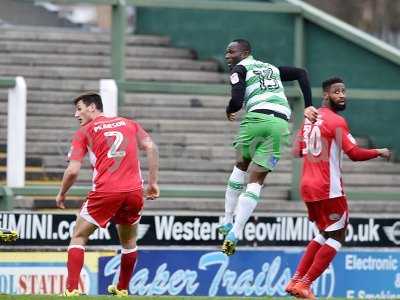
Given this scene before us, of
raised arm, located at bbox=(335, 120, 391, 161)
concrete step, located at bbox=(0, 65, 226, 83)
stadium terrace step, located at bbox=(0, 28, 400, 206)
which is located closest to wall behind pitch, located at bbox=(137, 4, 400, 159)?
stadium terrace step, located at bbox=(0, 28, 400, 206)

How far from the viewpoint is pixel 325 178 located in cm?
1380

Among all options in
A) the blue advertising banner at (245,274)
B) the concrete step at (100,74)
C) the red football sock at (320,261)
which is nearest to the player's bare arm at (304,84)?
the red football sock at (320,261)

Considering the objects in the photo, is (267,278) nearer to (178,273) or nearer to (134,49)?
(178,273)

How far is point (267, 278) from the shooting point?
1708cm

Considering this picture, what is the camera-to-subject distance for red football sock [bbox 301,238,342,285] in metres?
13.6

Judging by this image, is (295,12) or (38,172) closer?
(38,172)

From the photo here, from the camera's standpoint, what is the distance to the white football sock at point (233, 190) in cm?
1395

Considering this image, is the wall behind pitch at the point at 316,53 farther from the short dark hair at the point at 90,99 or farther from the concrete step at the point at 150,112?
the short dark hair at the point at 90,99

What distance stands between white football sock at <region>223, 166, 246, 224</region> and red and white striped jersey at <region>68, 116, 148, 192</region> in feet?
3.37

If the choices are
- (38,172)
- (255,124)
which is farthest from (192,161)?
(255,124)

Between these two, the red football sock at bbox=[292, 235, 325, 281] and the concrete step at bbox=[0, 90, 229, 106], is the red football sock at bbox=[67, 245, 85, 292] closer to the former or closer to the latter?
the red football sock at bbox=[292, 235, 325, 281]

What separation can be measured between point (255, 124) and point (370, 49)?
26.1 feet

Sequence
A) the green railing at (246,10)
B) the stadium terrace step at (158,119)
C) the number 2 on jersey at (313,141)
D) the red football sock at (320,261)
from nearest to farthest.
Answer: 1. the red football sock at (320,261)
2. the number 2 on jersey at (313,141)
3. the green railing at (246,10)
4. the stadium terrace step at (158,119)

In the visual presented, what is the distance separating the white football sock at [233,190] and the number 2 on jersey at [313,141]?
0.67 metres
